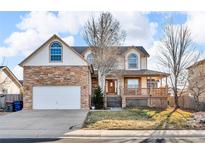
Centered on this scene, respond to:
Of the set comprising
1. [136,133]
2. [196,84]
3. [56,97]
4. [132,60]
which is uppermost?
[132,60]

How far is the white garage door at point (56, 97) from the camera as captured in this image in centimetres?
1989

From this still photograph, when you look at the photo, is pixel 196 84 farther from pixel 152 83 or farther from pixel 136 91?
pixel 152 83

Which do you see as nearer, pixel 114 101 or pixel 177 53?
pixel 177 53

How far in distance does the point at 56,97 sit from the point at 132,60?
335 inches

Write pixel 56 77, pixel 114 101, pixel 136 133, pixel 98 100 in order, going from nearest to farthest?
1. pixel 136 133
2. pixel 56 77
3. pixel 98 100
4. pixel 114 101

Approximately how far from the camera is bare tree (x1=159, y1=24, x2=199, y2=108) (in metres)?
19.3

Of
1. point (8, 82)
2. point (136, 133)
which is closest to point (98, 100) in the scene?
point (8, 82)

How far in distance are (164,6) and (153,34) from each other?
10763 mm

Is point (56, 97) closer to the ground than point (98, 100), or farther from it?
farther from it

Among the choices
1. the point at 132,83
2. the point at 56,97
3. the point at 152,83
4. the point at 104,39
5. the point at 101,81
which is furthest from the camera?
the point at 132,83

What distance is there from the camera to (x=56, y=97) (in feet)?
65.5

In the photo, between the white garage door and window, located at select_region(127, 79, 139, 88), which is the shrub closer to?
the white garage door
